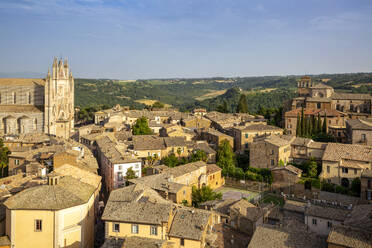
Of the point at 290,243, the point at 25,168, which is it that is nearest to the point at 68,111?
the point at 25,168

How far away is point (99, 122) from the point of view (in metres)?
74.4

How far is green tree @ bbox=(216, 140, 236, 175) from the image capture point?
45000mm

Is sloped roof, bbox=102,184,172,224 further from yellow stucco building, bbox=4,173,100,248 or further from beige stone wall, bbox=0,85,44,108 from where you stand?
beige stone wall, bbox=0,85,44,108

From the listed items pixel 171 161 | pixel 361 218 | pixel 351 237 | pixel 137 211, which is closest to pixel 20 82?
pixel 171 161

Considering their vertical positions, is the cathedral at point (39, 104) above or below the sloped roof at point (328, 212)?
above

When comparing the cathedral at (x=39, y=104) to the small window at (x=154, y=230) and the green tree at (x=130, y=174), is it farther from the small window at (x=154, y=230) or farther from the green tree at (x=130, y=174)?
the small window at (x=154, y=230)

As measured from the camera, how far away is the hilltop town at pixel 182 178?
2350 cm

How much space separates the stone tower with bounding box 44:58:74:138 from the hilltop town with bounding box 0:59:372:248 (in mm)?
180

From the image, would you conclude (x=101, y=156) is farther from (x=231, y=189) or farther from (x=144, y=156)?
(x=231, y=189)

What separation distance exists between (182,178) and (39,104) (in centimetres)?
3969

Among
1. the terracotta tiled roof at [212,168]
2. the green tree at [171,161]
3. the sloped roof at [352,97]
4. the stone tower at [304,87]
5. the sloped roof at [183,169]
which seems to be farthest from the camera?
the stone tower at [304,87]

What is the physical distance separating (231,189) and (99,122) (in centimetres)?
3894

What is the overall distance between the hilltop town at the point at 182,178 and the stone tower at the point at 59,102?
180 mm

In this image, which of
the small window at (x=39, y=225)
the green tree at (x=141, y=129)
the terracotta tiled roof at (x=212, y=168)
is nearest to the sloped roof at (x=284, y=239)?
the small window at (x=39, y=225)
